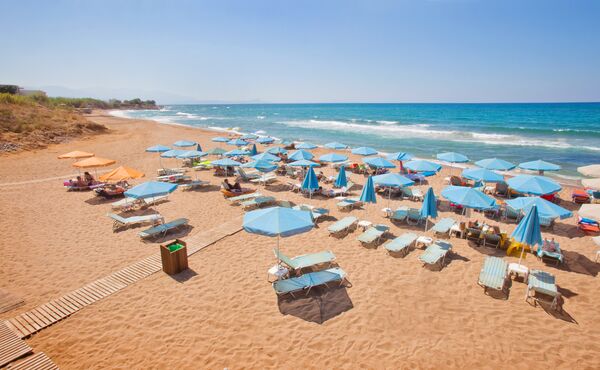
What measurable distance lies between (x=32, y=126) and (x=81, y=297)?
29070 millimetres

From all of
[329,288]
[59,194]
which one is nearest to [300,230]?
[329,288]

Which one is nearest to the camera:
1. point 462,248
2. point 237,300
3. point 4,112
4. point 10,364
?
point 10,364

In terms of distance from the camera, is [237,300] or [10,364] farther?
[237,300]

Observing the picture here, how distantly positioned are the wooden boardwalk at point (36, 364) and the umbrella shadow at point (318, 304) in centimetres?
404

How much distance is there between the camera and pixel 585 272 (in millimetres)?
7914

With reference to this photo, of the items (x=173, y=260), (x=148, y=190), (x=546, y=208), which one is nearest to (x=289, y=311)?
(x=173, y=260)

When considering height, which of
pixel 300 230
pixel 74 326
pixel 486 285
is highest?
pixel 300 230

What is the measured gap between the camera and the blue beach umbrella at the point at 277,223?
670 centimetres

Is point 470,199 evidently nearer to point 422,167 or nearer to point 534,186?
point 534,186

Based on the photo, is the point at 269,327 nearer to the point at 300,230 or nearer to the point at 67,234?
the point at 300,230

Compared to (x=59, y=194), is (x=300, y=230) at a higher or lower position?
higher

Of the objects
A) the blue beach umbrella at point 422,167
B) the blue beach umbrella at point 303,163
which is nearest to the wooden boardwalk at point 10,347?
the blue beach umbrella at point 303,163

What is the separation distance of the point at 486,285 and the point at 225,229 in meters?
7.70

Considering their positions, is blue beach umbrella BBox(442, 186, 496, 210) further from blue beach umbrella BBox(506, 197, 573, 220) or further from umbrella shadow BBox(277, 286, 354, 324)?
umbrella shadow BBox(277, 286, 354, 324)
